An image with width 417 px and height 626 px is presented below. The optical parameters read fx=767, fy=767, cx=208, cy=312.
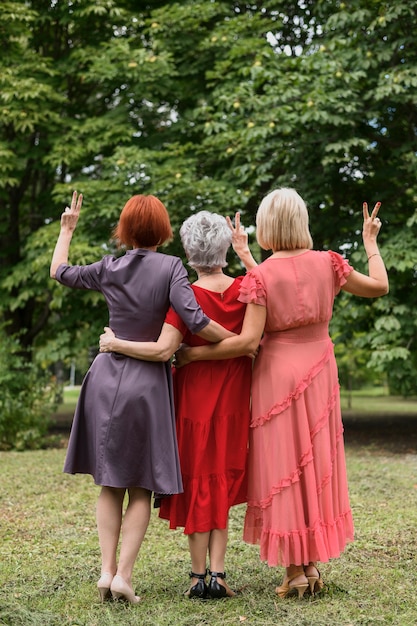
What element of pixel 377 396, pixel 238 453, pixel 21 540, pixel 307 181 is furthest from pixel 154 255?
pixel 377 396

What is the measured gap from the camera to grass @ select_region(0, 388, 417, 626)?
3.38 meters

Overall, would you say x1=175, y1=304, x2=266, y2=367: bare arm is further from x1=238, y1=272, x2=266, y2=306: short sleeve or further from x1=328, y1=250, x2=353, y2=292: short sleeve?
x1=328, y1=250, x2=353, y2=292: short sleeve

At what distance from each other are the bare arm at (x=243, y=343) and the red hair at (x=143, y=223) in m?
0.55

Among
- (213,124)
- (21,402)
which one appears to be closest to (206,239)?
(213,124)

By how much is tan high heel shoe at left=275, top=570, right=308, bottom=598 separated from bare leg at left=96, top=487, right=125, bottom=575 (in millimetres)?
805

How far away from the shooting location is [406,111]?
10.7 metres

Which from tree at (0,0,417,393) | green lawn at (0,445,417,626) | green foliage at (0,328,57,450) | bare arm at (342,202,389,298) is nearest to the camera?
green lawn at (0,445,417,626)

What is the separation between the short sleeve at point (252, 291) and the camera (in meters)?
3.54

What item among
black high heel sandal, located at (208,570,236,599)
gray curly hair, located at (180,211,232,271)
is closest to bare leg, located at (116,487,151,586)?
black high heel sandal, located at (208,570,236,599)

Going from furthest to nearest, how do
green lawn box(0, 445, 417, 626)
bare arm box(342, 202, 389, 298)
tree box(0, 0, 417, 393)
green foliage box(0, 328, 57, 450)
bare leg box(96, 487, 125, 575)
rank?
green foliage box(0, 328, 57, 450), tree box(0, 0, 417, 393), bare arm box(342, 202, 389, 298), bare leg box(96, 487, 125, 575), green lawn box(0, 445, 417, 626)

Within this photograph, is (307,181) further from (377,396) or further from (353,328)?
(377,396)

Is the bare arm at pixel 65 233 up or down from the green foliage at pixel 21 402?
up

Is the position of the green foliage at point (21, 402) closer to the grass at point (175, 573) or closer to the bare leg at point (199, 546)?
the grass at point (175, 573)

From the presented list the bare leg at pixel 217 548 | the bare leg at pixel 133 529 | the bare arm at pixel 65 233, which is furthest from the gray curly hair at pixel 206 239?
the bare leg at pixel 217 548
